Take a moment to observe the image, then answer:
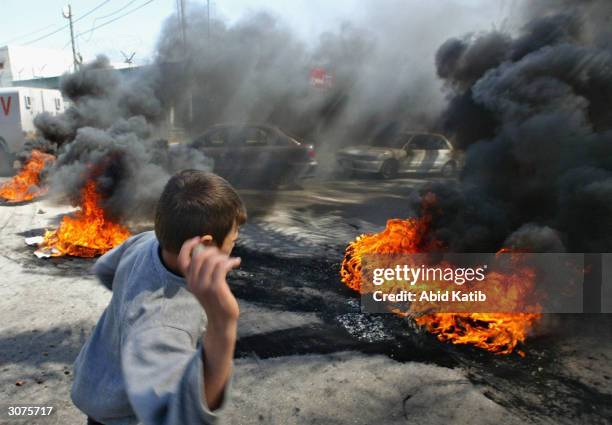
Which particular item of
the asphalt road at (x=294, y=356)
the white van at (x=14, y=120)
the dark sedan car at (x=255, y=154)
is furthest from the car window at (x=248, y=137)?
the white van at (x=14, y=120)

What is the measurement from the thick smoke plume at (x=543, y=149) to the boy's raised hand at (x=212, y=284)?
14.3ft

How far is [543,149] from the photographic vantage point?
223 inches

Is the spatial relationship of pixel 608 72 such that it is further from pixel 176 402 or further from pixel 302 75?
pixel 302 75

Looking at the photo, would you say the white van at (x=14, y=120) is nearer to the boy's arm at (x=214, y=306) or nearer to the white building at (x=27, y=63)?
the boy's arm at (x=214, y=306)

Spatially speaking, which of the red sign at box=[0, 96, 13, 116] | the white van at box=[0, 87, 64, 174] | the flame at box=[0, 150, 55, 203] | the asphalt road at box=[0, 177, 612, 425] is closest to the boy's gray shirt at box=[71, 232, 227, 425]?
the asphalt road at box=[0, 177, 612, 425]

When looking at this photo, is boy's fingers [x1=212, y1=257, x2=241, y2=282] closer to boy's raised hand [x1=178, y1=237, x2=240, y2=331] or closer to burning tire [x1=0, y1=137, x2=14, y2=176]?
boy's raised hand [x1=178, y1=237, x2=240, y2=331]

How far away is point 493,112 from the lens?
260 inches

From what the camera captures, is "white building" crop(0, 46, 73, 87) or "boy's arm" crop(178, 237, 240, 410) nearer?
"boy's arm" crop(178, 237, 240, 410)

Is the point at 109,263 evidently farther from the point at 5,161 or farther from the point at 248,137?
the point at 5,161

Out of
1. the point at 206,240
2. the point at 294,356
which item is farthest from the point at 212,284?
the point at 294,356

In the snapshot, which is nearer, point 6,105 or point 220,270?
point 220,270

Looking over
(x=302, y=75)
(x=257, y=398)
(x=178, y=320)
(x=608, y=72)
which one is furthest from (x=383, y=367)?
(x=302, y=75)

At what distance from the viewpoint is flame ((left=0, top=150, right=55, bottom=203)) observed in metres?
10.5

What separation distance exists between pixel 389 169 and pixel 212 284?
47.7ft
